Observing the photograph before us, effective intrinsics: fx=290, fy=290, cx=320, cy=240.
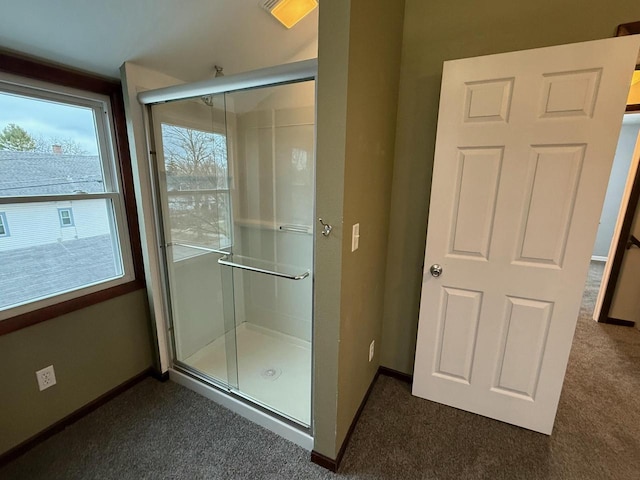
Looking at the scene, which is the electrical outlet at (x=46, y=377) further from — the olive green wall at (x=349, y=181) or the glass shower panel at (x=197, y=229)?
the olive green wall at (x=349, y=181)

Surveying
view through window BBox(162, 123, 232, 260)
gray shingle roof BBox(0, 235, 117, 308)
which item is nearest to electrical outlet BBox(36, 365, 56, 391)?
gray shingle roof BBox(0, 235, 117, 308)

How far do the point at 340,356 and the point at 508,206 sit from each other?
3.70 ft

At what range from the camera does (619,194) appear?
15.6ft

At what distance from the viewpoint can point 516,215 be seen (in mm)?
1473

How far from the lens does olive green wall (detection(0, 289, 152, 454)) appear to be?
1.42 meters

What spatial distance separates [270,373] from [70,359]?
46.2 inches

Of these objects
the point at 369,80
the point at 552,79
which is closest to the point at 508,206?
the point at 552,79

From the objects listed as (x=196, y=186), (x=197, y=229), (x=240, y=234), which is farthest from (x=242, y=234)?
(x=196, y=186)

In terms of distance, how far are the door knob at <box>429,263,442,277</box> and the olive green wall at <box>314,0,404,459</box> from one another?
32cm

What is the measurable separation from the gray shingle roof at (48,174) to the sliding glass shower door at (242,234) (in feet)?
1.12

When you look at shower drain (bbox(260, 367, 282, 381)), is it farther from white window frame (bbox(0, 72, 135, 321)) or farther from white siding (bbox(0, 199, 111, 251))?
white siding (bbox(0, 199, 111, 251))

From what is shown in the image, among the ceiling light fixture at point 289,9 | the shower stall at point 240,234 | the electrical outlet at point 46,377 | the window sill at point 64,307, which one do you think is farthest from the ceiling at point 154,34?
the electrical outlet at point 46,377

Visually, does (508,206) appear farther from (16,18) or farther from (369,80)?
(16,18)

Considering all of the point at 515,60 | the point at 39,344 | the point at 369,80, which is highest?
the point at 515,60
